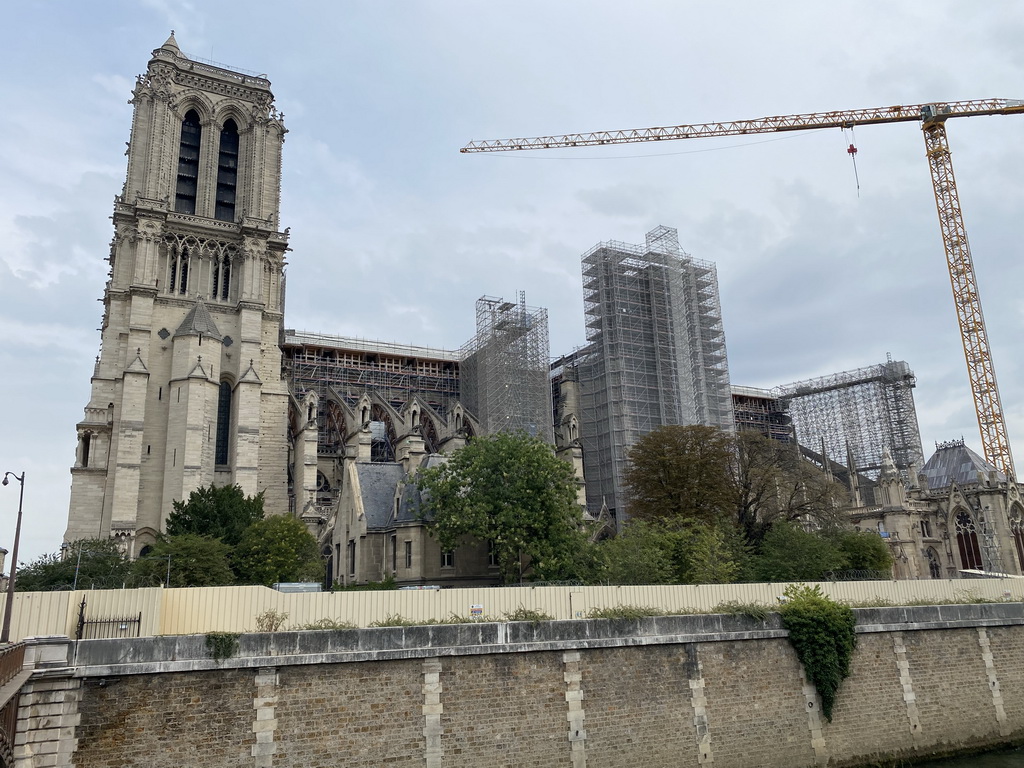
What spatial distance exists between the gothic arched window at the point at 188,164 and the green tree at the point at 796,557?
45008 mm

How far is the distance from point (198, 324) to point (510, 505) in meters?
29.4

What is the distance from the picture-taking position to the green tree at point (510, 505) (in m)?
31.0

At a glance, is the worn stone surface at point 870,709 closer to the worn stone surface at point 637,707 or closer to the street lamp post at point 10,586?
the worn stone surface at point 637,707

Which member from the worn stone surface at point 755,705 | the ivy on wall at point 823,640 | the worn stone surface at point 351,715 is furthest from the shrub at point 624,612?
the worn stone surface at point 351,715

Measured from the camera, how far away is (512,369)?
61.6 m

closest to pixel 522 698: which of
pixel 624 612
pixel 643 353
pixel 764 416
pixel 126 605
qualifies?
pixel 624 612

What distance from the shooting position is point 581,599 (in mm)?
21094

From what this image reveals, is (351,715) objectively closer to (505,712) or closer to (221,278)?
(505,712)

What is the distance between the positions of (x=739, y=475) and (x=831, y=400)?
46.2 m

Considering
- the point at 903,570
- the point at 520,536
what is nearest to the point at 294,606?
the point at 520,536

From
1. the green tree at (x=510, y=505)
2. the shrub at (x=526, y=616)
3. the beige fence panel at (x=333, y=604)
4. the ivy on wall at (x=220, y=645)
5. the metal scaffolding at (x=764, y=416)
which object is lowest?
the ivy on wall at (x=220, y=645)

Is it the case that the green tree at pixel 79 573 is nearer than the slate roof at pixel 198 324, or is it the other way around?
the green tree at pixel 79 573

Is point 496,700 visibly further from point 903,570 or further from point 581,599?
point 903,570

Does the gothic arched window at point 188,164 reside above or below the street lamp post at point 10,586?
above
